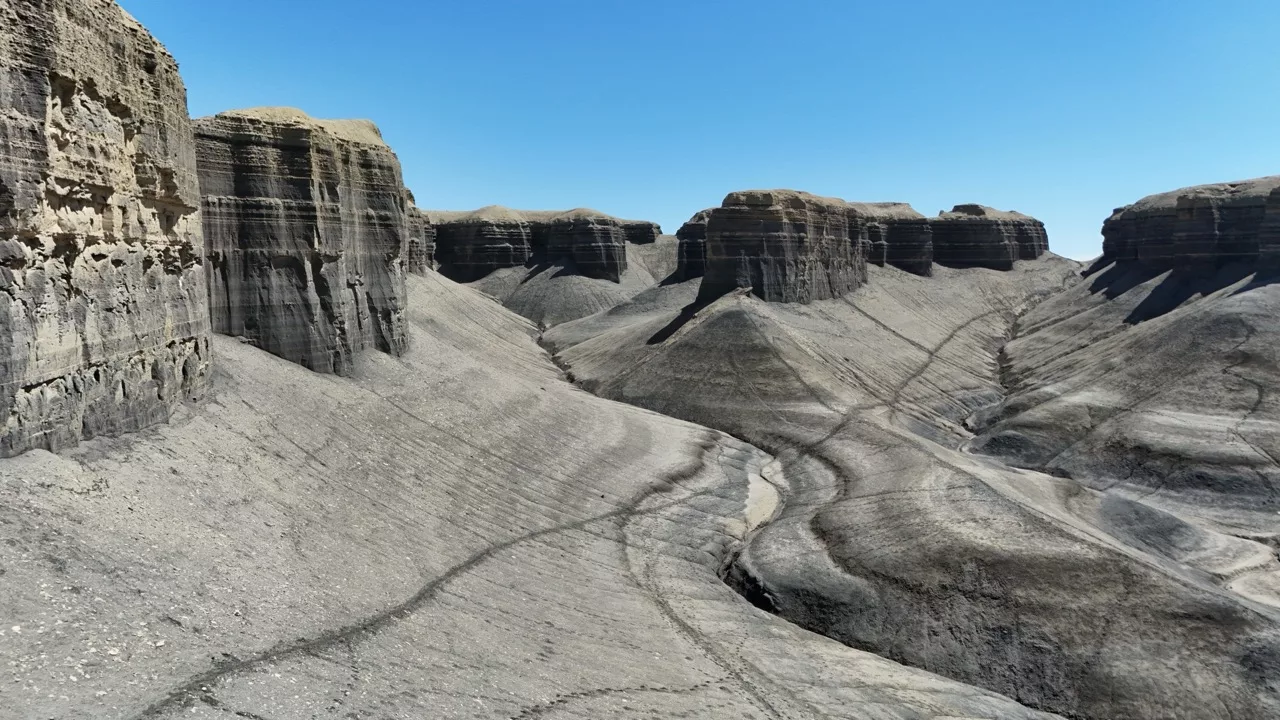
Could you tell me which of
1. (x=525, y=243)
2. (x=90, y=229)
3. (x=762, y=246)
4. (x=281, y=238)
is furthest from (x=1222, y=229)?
(x=90, y=229)

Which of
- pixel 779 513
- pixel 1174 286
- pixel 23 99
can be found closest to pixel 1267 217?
pixel 1174 286

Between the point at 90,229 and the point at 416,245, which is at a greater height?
the point at 90,229

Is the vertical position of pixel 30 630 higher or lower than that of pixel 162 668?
higher

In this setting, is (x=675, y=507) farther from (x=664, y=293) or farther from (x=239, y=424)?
(x=664, y=293)

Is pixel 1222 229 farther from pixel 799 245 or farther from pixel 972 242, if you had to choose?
pixel 972 242

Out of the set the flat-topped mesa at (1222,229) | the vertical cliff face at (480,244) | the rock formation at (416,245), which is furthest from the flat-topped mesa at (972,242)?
the rock formation at (416,245)

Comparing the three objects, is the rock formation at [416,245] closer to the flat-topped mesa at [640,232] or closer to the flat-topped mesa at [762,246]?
the flat-topped mesa at [762,246]

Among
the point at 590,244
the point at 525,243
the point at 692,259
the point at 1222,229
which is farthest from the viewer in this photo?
the point at 525,243
